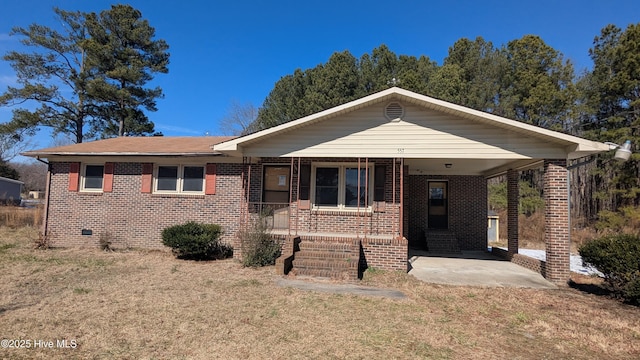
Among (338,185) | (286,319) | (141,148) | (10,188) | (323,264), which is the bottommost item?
(286,319)

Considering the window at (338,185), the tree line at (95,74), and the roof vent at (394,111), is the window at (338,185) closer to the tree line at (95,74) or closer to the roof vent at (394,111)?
the roof vent at (394,111)

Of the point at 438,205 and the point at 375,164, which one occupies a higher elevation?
the point at 375,164

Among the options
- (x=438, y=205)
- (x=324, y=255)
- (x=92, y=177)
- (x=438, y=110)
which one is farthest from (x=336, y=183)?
(x=92, y=177)

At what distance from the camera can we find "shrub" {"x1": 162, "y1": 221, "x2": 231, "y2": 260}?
9.65m

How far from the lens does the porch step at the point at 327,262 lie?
812 centimetres

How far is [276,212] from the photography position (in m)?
10.9

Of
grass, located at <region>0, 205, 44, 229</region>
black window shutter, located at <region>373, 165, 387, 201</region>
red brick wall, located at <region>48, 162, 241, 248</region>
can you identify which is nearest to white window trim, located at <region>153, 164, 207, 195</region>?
red brick wall, located at <region>48, 162, 241, 248</region>

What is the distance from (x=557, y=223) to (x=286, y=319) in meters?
6.98

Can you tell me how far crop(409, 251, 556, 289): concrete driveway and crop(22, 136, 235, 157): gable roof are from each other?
700cm

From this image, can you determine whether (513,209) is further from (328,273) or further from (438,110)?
(328,273)

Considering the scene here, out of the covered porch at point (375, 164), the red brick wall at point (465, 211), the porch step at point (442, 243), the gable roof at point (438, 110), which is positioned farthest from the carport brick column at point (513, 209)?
the gable roof at point (438, 110)

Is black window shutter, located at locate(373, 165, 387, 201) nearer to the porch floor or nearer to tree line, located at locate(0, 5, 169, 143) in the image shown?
the porch floor

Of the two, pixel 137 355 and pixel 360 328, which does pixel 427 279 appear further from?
pixel 137 355

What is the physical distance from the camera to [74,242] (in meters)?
11.7
